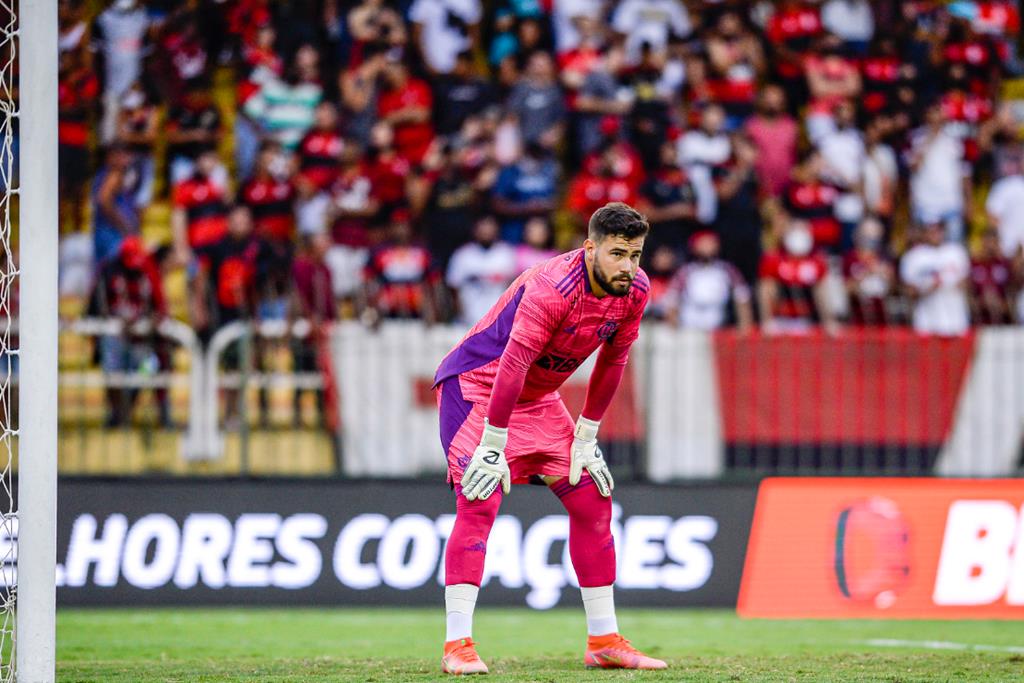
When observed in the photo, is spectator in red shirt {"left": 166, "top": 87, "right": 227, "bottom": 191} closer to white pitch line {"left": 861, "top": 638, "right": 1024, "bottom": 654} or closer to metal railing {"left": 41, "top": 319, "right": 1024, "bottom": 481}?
metal railing {"left": 41, "top": 319, "right": 1024, "bottom": 481}

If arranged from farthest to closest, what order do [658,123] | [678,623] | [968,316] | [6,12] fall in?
[658,123] → [968,316] → [678,623] → [6,12]

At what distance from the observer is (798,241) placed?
Result: 14789mm

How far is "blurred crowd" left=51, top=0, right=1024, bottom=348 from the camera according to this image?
14.3 metres

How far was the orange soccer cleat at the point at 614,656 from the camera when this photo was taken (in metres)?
7.51

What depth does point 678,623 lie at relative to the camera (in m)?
11.0

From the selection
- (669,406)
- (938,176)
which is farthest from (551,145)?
(669,406)

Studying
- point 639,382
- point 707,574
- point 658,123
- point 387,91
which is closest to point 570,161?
point 658,123

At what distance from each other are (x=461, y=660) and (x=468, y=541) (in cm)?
57

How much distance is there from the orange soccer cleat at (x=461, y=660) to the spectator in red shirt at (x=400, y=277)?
5363 mm

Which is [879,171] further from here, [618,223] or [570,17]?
[618,223]

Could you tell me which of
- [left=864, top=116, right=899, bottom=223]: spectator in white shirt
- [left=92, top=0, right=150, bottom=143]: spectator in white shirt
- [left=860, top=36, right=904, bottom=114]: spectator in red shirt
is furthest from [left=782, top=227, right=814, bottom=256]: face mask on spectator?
[left=92, top=0, right=150, bottom=143]: spectator in white shirt

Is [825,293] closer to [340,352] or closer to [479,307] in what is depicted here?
[479,307]

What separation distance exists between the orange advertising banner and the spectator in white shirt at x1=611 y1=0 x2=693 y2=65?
6.62 metres

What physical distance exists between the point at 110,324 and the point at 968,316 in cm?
744
